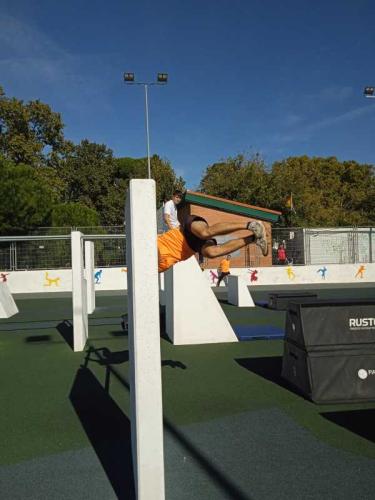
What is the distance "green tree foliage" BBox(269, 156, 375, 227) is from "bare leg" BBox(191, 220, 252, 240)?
29.2 m

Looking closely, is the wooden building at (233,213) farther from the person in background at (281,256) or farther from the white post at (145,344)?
the white post at (145,344)

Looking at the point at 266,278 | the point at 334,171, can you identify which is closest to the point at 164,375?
the point at 266,278

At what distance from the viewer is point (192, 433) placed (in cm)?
379

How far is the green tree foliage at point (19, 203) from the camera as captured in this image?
2031 centimetres

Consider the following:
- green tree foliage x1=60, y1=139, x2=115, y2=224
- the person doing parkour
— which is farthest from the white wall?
green tree foliage x1=60, y1=139, x2=115, y2=224

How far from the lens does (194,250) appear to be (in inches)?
216

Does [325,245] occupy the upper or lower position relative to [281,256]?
upper

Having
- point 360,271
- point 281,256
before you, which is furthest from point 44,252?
point 360,271

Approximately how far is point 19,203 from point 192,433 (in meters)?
18.8

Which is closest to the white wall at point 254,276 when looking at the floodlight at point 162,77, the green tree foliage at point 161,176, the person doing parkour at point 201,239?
the floodlight at point 162,77

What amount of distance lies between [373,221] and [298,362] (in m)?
39.5

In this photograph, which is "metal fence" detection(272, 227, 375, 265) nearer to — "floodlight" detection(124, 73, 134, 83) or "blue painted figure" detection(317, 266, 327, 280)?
"blue painted figure" detection(317, 266, 327, 280)

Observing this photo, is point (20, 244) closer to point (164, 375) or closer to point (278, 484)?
point (164, 375)

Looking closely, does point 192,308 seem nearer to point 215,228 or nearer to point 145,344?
point 215,228
